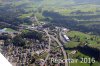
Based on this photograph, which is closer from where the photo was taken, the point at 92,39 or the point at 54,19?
the point at 92,39

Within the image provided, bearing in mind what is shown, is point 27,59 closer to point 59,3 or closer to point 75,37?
point 75,37

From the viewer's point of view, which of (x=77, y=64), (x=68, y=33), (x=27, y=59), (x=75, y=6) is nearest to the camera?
(x=77, y=64)

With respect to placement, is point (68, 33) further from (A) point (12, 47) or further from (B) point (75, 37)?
(A) point (12, 47)

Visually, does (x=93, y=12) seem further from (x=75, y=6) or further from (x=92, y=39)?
(x=92, y=39)

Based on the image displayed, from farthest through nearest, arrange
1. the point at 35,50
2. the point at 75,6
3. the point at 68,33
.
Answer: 1. the point at 75,6
2. the point at 68,33
3. the point at 35,50

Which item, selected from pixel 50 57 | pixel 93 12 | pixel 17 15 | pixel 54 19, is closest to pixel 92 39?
pixel 50 57

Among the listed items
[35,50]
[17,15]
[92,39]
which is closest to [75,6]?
[17,15]

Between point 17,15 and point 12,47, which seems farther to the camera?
point 17,15

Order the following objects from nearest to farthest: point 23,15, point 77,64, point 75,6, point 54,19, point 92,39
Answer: point 77,64
point 92,39
point 54,19
point 23,15
point 75,6

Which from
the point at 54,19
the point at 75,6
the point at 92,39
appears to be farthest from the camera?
the point at 75,6
